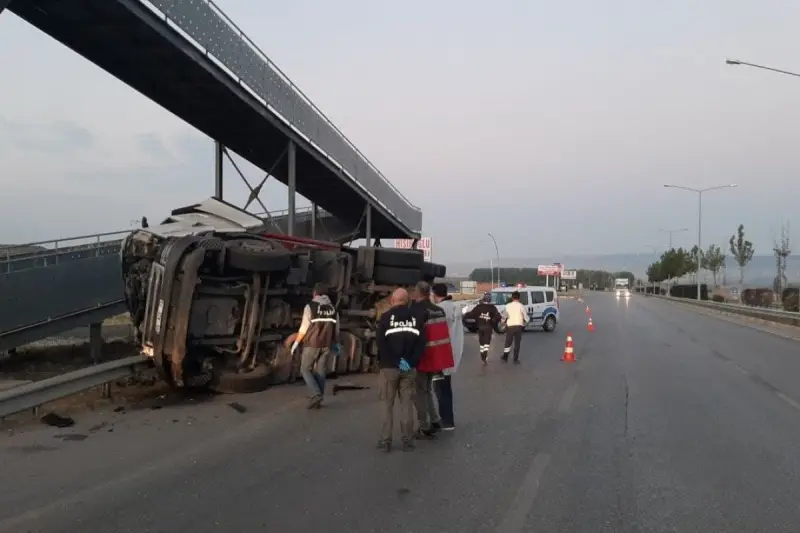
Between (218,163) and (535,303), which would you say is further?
(535,303)

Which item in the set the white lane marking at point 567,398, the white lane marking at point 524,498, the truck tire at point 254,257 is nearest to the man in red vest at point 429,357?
the white lane marking at point 524,498

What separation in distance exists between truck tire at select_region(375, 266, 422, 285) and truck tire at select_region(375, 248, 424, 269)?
9cm

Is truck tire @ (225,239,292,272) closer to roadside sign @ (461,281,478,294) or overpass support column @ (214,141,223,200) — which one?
overpass support column @ (214,141,223,200)

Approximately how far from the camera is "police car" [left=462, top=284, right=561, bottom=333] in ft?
89.3

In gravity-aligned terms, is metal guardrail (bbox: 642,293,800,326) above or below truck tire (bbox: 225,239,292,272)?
below

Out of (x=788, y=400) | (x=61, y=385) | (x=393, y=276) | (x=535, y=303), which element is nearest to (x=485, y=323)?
(x=393, y=276)

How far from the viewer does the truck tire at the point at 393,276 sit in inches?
591

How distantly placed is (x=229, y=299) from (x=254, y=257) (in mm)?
765

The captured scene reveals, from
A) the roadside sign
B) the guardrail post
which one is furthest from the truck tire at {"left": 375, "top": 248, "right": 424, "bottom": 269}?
the roadside sign

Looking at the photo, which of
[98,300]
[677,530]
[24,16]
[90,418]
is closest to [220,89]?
[24,16]

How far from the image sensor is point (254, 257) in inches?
452

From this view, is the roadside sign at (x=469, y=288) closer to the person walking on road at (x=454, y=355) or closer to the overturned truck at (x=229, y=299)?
the overturned truck at (x=229, y=299)

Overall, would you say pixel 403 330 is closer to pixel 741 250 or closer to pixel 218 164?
pixel 218 164

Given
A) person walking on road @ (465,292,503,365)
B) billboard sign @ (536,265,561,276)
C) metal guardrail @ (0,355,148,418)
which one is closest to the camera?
metal guardrail @ (0,355,148,418)
